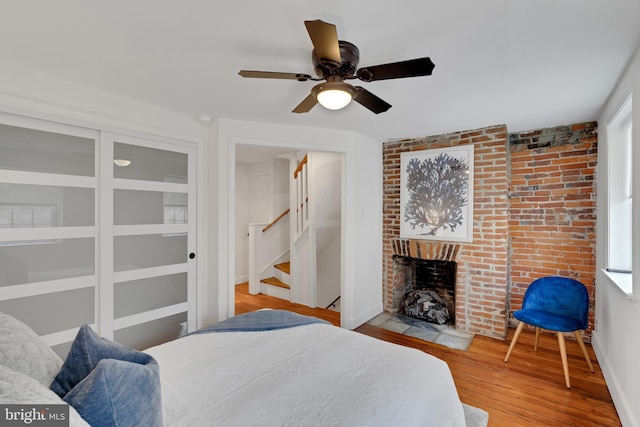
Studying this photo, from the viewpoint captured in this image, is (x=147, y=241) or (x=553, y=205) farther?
(x=553, y=205)

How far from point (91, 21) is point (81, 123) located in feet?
3.50

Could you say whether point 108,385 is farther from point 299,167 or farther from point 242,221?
point 242,221

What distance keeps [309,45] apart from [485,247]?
286 centimetres

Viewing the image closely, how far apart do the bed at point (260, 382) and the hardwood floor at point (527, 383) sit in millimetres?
1037

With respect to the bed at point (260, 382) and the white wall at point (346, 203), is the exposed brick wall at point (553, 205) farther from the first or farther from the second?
the bed at point (260, 382)

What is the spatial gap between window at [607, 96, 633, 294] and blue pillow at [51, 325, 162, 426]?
3.28 m

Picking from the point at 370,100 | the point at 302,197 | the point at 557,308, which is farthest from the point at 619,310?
the point at 302,197

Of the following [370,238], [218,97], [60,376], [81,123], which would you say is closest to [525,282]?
[370,238]

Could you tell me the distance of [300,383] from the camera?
4.35 ft

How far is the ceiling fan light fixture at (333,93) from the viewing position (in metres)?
1.51

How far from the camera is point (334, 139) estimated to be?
3340 mm
